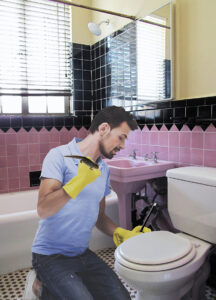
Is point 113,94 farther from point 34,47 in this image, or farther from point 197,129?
point 197,129

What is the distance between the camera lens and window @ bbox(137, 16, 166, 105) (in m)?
2.14

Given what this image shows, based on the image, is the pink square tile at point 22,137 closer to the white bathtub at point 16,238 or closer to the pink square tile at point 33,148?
the pink square tile at point 33,148

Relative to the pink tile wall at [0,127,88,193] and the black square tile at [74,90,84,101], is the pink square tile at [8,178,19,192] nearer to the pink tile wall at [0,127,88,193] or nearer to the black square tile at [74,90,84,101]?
the pink tile wall at [0,127,88,193]

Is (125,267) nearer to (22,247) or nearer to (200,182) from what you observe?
(200,182)

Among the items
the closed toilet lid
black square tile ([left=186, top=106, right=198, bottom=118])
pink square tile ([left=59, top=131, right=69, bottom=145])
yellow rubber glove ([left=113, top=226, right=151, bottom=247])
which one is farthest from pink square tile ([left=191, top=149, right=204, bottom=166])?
pink square tile ([left=59, top=131, right=69, bottom=145])

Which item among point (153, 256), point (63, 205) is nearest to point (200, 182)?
point (153, 256)

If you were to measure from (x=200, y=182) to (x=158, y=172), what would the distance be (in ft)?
1.70

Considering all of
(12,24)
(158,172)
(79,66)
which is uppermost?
(12,24)

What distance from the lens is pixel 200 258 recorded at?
1.34m

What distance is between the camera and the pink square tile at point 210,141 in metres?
1.76

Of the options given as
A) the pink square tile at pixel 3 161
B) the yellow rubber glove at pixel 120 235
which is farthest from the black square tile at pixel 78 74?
the yellow rubber glove at pixel 120 235

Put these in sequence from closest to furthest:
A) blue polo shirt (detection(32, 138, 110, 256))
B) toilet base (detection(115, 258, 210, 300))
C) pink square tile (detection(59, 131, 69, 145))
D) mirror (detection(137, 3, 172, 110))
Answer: blue polo shirt (detection(32, 138, 110, 256)) → toilet base (detection(115, 258, 210, 300)) → mirror (detection(137, 3, 172, 110)) → pink square tile (detection(59, 131, 69, 145))

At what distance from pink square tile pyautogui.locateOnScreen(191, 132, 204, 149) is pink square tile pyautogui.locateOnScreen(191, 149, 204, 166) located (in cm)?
3

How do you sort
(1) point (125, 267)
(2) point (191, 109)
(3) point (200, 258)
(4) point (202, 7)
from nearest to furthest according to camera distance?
(1) point (125, 267)
(3) point (200, 258)
(4) point (202, 7)
(2) point (191, 109)
